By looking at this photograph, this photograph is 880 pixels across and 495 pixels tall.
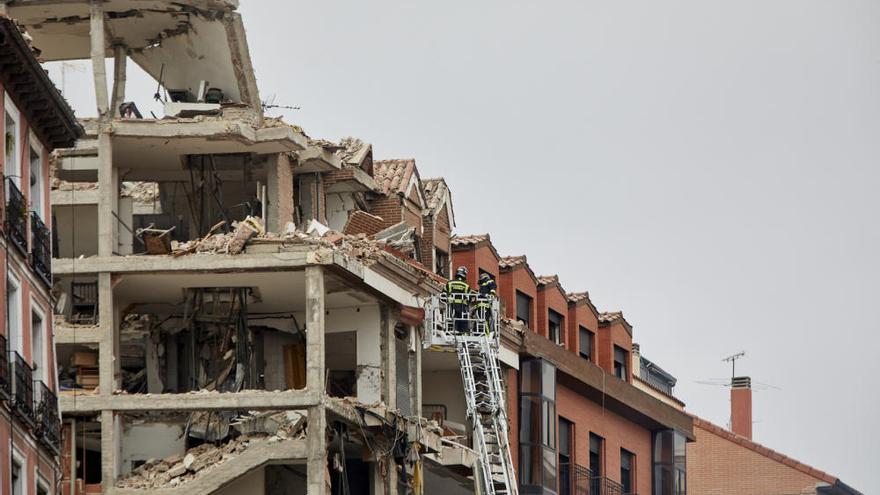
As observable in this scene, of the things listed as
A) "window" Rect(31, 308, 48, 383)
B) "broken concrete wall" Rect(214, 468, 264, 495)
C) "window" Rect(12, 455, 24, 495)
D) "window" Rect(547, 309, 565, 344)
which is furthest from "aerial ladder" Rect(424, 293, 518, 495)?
"window" Rect(12, 455, 24, 495)

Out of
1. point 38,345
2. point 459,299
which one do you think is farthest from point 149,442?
point 38,345

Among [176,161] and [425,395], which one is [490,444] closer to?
[425,395]

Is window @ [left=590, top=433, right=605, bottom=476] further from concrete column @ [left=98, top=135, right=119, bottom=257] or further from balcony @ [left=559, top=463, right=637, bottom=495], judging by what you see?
concrete column @ [left=98, top=135, right=119, bottom=257]

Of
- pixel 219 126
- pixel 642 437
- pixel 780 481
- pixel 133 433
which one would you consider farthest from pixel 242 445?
pixel 780 481

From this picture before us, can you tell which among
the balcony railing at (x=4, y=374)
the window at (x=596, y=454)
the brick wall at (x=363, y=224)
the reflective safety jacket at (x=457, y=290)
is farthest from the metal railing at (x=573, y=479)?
the balcony railing at (x=4, y=374)

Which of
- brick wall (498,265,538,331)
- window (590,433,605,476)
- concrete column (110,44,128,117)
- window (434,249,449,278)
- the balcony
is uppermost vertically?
concrete column (110,44,128,117)

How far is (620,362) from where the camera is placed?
307 feet

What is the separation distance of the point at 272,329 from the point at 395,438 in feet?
14.1

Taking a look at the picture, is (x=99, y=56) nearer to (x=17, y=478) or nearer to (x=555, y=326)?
(x=555, y=326)

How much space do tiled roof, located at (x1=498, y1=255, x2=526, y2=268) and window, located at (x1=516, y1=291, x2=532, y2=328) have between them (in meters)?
0.89

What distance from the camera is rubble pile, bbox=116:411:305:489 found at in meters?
69.2

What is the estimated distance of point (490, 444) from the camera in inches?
3039

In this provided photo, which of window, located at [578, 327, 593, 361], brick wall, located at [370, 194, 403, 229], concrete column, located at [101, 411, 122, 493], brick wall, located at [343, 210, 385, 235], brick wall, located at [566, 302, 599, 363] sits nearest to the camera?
concrete column, located at [101, 411, 122, 493]

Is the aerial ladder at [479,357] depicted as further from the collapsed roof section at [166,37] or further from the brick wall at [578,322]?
the brick wall at [578,322]
